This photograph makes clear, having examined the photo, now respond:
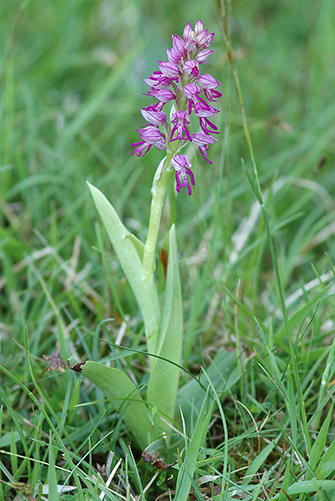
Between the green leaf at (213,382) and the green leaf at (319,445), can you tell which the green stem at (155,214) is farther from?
the green leaf at (319,445)

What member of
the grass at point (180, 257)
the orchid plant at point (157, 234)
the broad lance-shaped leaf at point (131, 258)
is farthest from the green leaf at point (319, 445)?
the broad lance-shaped leaf at point (131, 258)

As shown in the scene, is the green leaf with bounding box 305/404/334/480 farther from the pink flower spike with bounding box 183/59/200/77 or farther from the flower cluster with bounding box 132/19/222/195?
the pink flower spike with bounding box 183/59/200/77

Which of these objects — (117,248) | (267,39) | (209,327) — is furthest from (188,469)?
(267,39)

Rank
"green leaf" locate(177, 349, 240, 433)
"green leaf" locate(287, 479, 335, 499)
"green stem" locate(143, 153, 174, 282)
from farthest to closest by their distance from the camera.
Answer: "green leaf" locate(177, 349, 240, 433) < "green stem" locate(143, 153, 174, 282) < "green leaf" locate(287, 479, 335, 499)

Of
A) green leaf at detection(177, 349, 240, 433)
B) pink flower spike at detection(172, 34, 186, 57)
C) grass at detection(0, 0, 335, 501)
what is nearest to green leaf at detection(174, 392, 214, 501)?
Answer: grass at detection(0, 0, 335, 501)

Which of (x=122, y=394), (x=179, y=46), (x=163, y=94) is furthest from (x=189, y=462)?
(x=179, y=46)
